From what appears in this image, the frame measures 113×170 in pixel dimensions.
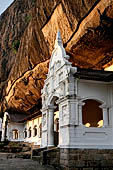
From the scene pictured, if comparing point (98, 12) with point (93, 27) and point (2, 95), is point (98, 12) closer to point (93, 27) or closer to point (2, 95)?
point (93, 27)

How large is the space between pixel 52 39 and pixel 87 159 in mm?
10103

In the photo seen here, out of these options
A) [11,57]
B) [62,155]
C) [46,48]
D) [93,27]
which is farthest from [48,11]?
[11,57]

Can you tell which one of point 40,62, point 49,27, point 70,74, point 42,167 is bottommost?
point 42,167

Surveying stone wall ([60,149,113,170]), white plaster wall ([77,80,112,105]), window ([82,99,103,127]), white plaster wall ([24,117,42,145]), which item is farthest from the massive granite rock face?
stone wall ([60,149,113,170])

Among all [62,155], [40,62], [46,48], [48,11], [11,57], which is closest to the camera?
[62,155]

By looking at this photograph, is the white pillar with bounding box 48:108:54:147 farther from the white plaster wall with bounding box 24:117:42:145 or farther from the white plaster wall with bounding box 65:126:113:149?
the white plaster wall with bounding box 24:117:42:145

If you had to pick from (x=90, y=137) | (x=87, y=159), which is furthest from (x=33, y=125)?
(x=87, y=159)

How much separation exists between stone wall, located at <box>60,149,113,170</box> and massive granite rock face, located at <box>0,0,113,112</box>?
22.8ft

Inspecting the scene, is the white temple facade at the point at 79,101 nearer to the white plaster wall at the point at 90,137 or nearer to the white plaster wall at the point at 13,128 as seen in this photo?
the white plaster wall at the point at 90,137

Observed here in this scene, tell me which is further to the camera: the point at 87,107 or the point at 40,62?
the point at 40,62

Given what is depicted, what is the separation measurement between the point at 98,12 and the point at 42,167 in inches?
354

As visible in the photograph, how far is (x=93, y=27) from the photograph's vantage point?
13.5m

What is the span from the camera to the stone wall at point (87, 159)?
11102mm

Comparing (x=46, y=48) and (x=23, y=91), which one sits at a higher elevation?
(x=46, y=48)
